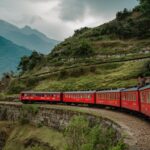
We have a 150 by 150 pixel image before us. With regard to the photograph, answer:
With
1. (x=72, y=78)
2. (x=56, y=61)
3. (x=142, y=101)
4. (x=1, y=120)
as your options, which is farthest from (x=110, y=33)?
(x=142, y=101)

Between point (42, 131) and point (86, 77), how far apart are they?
39426 mm

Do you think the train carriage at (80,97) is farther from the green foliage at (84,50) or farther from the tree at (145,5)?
the tree at (145,5)

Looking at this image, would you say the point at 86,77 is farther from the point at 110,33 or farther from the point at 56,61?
Result: the point at 110,33

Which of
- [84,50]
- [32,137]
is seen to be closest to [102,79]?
[84,50]

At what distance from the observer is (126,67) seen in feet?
285

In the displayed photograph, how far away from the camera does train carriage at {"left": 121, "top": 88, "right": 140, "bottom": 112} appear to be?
34.3m

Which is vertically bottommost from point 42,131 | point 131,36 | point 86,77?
point 42,131

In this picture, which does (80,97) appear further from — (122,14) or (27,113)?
(122,14)

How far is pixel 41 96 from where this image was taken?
71.5m

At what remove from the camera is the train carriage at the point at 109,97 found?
1748 inches

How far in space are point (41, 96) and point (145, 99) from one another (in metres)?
43.3

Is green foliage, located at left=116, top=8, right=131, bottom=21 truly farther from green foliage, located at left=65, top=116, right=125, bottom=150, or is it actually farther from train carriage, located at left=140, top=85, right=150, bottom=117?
green foliage, located at left=65, top=116, right=125, bottom=150

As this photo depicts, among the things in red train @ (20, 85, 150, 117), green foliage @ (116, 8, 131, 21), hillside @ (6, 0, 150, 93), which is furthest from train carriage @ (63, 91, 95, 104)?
green foliage @ (116, 8, 131, 21)

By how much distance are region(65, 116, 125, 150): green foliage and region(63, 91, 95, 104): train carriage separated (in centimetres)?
2539
